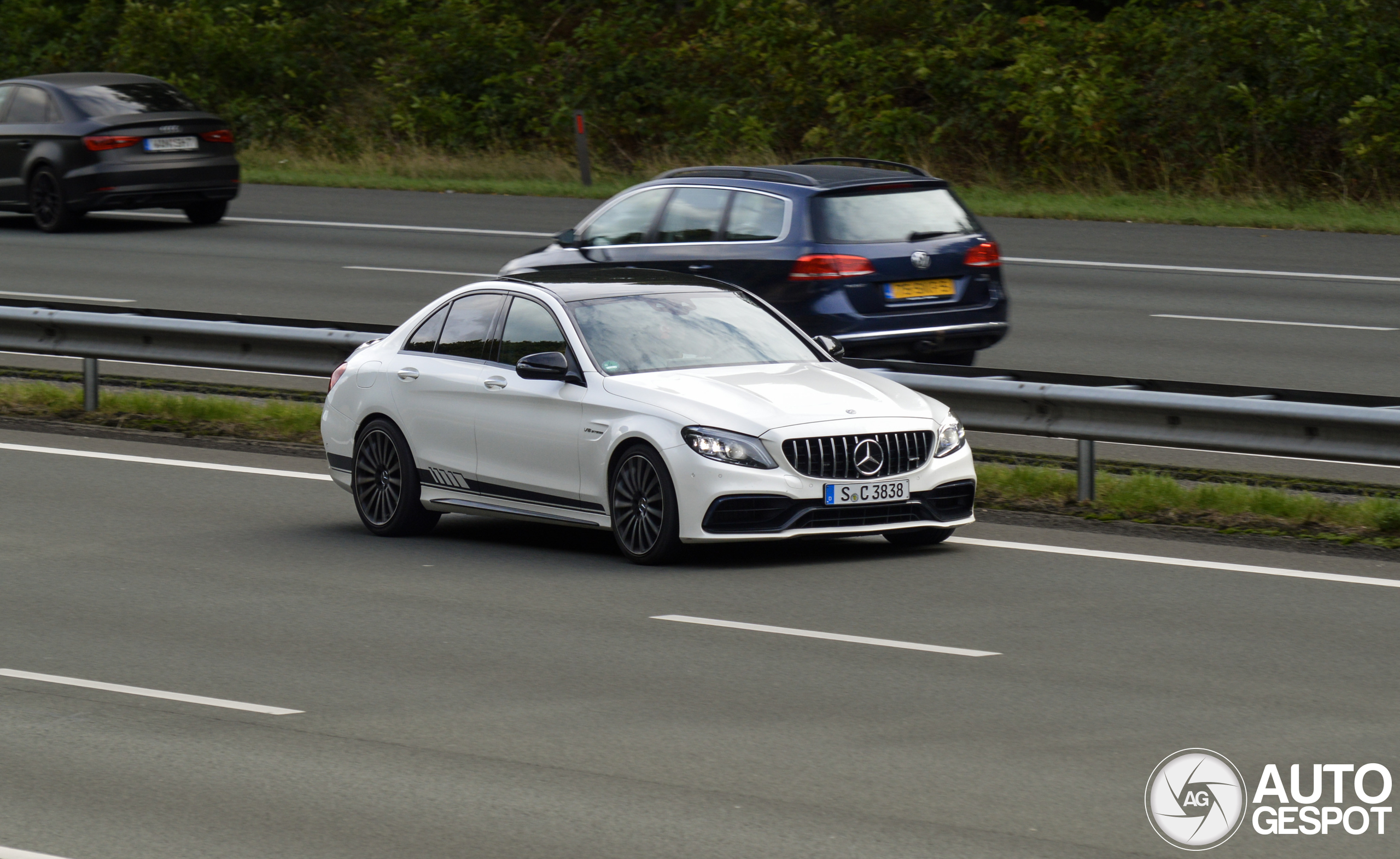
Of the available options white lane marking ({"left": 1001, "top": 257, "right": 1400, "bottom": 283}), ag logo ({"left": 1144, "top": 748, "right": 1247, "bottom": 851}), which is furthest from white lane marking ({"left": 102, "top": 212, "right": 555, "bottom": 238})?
ag logo ({"left": 1144, "top": 748, "right": 1247, "bottom": 851})

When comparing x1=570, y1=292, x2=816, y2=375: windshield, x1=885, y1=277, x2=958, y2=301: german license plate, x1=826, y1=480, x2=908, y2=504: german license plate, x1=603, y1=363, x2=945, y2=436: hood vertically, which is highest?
x1=570, y1=292, x2=816, y2=375: windshield

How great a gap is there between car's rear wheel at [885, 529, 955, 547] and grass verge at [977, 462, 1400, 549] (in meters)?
1.24

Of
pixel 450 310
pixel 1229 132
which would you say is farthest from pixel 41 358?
pixel 1229 132

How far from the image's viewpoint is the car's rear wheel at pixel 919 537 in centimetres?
1077

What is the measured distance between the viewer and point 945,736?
287 inches

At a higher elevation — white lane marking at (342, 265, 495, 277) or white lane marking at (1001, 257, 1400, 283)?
white lane marking at (342, 265, 495, 277)

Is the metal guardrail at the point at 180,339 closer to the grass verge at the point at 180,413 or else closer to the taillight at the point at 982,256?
the grass verge at the point at 180,413

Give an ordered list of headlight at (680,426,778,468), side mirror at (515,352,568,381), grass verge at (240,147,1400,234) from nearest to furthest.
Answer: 1. headlight at (680,426,778,468)
2. side mirror at (515,352,568,381)
3. grass verge at (240,147,1400,234)

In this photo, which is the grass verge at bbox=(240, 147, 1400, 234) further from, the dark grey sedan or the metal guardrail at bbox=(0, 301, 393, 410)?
the metal guardrail at bbox=(0, 301, 393, 410)

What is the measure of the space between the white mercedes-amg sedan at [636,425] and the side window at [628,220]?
14.0 ft

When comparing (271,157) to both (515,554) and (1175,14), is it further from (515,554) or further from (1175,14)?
(515,554)

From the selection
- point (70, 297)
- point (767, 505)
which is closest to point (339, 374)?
point (767, 505)

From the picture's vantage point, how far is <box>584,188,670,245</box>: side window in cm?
1630

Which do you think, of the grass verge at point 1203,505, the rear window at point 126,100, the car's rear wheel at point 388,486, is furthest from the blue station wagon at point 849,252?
the rear window at point 126,100
